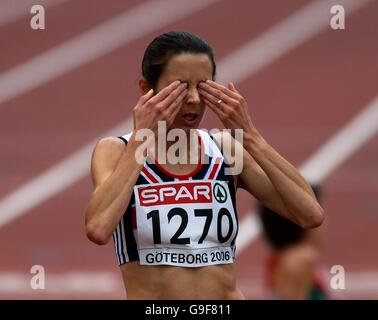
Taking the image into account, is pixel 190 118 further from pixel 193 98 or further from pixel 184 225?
pixel 184 225

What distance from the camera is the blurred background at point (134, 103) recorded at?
39.4 ft

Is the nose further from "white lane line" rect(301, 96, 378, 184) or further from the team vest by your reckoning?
"white lane line" rect(301, 96, 378, 184)

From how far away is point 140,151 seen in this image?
184 inches

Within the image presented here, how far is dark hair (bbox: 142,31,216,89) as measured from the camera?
480cm

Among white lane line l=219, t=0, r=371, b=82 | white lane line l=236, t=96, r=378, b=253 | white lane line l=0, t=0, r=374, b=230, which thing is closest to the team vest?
white lane line l=236, t=96, r=378, b=253

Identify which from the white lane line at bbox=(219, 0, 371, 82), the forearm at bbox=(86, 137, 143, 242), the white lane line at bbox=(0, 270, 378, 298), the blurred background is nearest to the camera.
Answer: the forearm at bbox=(86, 137, 143, 242)

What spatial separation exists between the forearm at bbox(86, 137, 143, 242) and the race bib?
0.16 meters

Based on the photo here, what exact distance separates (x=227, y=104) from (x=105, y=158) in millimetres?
542

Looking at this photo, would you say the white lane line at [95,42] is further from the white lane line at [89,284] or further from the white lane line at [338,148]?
the white lane line at [89,284]

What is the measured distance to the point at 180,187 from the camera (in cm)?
485

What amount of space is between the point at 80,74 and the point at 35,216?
3.82 meters

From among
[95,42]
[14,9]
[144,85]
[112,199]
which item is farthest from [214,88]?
[14,9]

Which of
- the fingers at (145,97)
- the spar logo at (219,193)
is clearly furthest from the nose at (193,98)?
the spar logo at (219,193)
